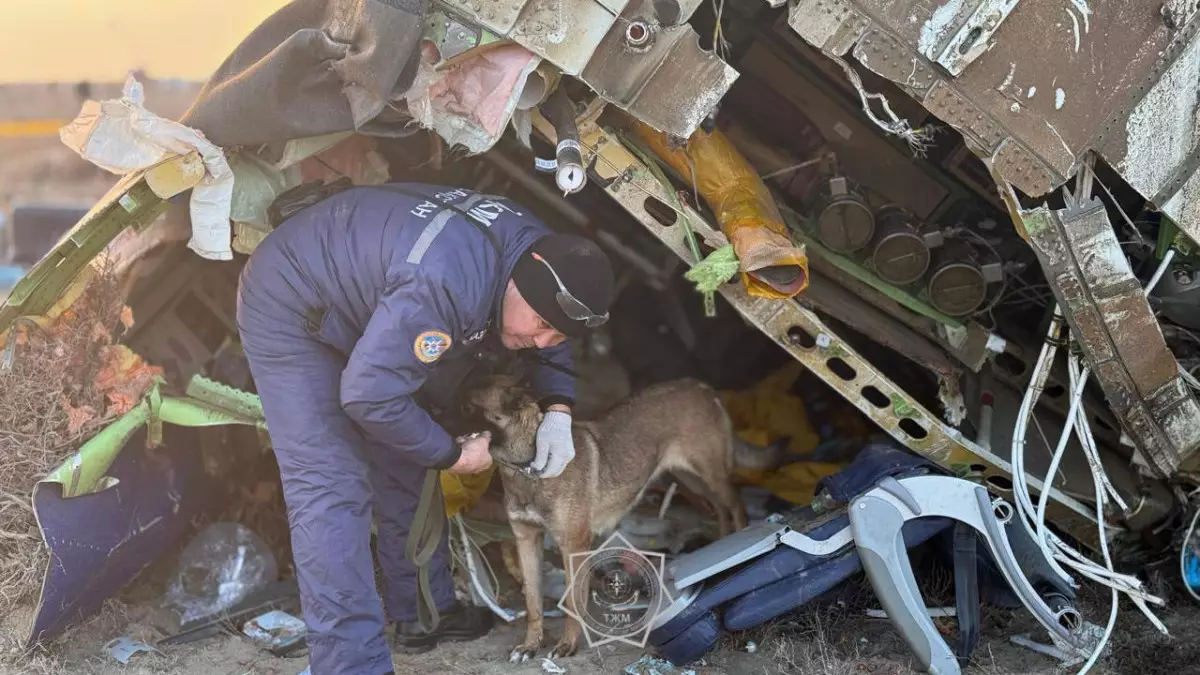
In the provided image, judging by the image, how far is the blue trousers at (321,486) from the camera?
360 centimetres

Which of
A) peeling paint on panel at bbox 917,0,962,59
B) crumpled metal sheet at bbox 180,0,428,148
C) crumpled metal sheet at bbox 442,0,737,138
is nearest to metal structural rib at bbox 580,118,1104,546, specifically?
crumpled metal sheet at bbox 442,0,737,138

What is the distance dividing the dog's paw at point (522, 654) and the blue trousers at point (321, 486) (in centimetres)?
74

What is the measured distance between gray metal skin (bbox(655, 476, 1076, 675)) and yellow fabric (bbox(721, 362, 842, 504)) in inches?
59.7

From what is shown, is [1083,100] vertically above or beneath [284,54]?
above

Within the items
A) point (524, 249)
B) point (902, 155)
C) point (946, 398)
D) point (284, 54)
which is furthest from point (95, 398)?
point (902, 155)

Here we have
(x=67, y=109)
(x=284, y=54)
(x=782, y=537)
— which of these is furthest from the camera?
(x=67, y=109)

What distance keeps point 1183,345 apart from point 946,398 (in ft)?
3.93

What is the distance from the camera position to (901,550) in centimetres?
374

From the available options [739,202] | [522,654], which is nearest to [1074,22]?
[739,202]

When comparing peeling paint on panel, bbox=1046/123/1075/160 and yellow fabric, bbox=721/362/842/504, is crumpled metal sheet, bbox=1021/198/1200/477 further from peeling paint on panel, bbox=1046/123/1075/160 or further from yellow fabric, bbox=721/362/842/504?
yellow fabric, bbox=721/362/842/504

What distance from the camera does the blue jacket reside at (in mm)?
3322

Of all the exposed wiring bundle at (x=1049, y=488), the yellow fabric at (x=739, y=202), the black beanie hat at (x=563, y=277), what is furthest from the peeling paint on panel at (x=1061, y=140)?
the black beanie hat at (x=563, y=277)

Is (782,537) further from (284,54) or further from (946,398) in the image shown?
(284,54)

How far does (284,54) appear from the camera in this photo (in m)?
3.52
